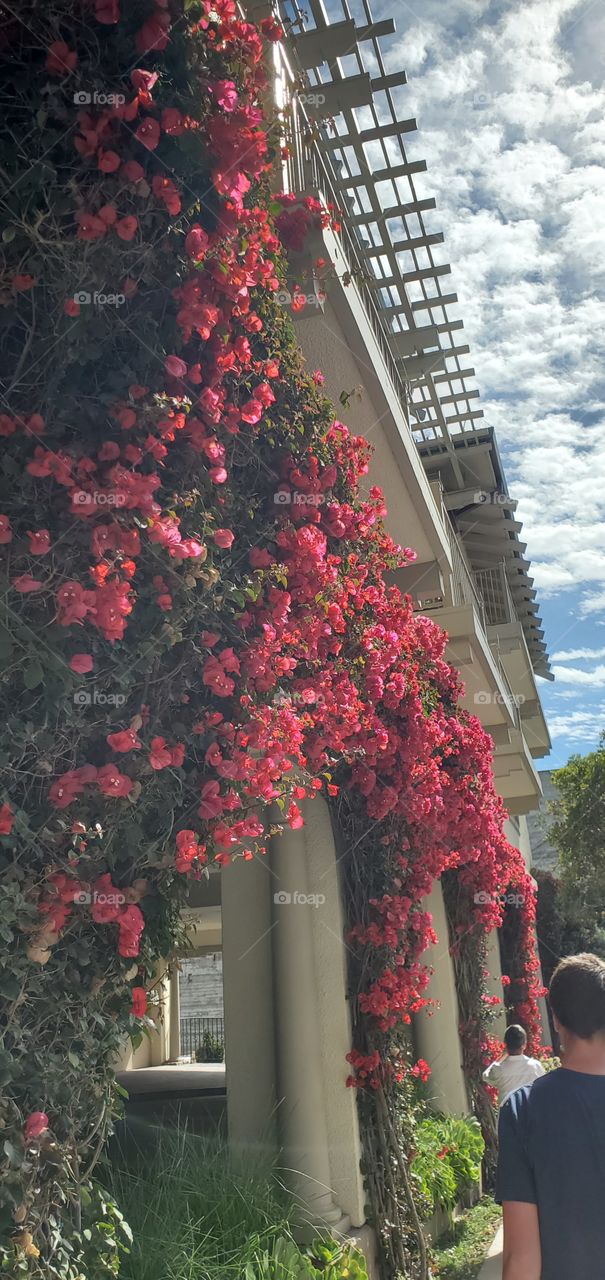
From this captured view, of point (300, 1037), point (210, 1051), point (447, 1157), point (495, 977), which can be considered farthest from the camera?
point (210, 1051)

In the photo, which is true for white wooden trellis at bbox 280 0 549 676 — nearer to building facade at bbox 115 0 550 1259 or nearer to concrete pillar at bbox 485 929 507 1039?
building facade at bbox 115 0 550 1259

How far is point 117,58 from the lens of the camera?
2645 millimetres

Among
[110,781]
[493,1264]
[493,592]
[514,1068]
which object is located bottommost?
[493,1264]

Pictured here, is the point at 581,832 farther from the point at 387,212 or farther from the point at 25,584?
the point at 25,584

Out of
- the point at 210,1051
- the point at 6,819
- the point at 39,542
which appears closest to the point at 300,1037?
the point at 6,819

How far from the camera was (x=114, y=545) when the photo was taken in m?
2.55

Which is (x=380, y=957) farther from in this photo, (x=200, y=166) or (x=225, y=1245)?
(x=200, y=166)

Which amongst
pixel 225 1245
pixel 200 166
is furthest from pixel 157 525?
pixel 225 1245

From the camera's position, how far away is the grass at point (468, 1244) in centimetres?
677

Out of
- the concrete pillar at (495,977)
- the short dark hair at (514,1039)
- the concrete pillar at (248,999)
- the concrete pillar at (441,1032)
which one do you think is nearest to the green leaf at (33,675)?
the concrete pillar at (248,999)

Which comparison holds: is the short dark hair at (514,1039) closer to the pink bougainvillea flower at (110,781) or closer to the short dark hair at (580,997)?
the short dark hair at (580,997)

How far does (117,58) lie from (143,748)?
205 centimetres

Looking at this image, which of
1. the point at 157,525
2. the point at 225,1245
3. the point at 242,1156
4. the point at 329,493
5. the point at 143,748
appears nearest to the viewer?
the point at 157,525

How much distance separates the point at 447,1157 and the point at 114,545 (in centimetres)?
772
